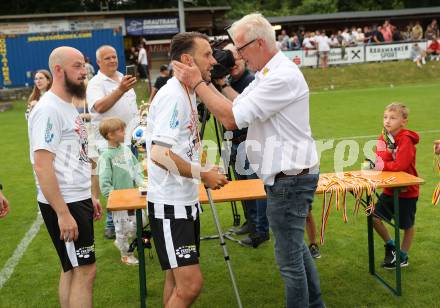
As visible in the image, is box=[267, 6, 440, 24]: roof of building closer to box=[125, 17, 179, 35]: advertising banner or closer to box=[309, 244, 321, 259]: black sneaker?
box=[125, 17, 179, 35]: advertising banner

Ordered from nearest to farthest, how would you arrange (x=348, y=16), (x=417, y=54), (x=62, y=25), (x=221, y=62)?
(x=221, y=62) < (x=417, y=54) < (x=62, y=25) < (x=348, y=16)

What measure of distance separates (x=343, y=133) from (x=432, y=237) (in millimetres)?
7086

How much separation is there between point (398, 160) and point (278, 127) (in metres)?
1.98

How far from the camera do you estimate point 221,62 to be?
Answer: 425 centimetres

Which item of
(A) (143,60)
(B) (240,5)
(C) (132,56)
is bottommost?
(A) (143,60)

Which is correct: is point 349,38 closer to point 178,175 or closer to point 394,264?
point 394,264

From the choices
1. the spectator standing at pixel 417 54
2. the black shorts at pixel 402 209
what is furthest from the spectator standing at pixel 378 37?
the black shorts at pixel 402 209

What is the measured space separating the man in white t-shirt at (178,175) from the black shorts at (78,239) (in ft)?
1.62

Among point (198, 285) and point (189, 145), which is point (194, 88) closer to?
point (189, 145)

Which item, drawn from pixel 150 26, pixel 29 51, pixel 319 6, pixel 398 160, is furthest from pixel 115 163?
pixel 319 6

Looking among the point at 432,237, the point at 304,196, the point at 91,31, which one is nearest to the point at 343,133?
the point at 432,237

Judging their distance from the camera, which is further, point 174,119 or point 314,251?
point 314,251

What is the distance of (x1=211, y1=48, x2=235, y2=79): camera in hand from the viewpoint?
4246 millimetres

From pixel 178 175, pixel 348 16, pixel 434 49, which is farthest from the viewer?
pixel 348 16
